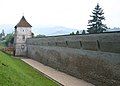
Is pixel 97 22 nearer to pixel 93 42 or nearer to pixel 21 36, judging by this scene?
pixel 21 36

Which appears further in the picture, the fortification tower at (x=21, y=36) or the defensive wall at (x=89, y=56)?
the fortification tower at (x=21, y=36)

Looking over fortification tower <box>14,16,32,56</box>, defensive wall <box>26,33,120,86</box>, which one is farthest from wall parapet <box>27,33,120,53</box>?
fortification tower <box>14,16,32,56</box>

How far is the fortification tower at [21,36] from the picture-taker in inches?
1756

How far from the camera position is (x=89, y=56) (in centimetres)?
1845

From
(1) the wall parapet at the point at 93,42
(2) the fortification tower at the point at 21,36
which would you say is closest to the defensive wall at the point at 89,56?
(1) the wall parapet at the point at 93,42

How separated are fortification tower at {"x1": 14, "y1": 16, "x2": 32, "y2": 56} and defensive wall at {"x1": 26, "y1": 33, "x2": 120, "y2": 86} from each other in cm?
1575

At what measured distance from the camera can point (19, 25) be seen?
44.5 m

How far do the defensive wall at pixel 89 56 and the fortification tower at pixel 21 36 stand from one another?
15.8 metres

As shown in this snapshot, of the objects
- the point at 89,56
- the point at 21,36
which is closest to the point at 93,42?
the point at 89,56

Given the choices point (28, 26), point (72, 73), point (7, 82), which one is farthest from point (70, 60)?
point (28, 26)

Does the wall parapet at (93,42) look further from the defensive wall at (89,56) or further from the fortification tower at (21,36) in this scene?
the fortification tower at (21,36)

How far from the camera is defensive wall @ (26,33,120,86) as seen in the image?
590 inches

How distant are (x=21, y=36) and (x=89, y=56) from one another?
27574 mm

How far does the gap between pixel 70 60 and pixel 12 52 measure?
2625 cm
